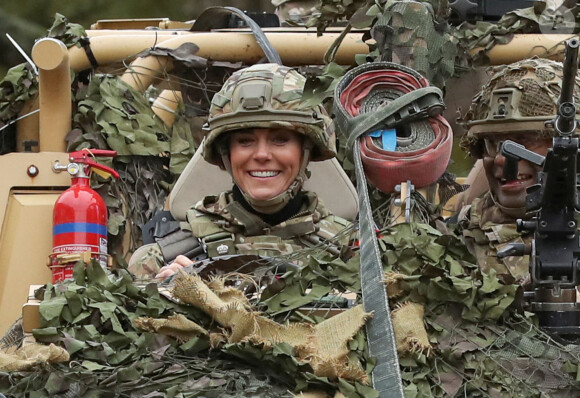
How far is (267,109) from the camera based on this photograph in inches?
231

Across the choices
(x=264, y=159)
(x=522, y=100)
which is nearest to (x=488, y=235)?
(x=522, y=100)

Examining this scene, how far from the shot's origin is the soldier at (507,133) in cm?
654

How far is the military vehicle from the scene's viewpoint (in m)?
6.30

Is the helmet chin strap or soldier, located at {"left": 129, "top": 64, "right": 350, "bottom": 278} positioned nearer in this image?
soldier, located at {"left": 129, "top": 64, "right": 350, "bottom": 278}

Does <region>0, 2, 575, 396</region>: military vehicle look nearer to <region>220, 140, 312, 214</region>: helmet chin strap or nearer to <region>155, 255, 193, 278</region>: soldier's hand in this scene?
<region>220, 140, 312, 214</region>: helmet chin strap

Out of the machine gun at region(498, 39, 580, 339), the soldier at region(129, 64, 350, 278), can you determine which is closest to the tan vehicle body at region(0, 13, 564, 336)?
the soldier at region(129, 64, 350, 278)

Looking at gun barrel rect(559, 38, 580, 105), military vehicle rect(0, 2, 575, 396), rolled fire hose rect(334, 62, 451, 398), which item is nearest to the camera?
gun barrel rect(559, 38, 580, 105)

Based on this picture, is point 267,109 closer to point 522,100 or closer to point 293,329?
point 522,100

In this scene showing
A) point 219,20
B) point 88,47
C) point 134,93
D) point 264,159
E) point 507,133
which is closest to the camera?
point 264,159

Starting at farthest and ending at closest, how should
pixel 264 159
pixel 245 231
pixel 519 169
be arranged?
pixel 519 169, pixel 245 231, pixel 264 159

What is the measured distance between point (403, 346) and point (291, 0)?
426 centimetres

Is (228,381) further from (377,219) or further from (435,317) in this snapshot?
(377,219)

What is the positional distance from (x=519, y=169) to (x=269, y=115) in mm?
1128

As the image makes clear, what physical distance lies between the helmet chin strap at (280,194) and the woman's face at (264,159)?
0.08 ft
